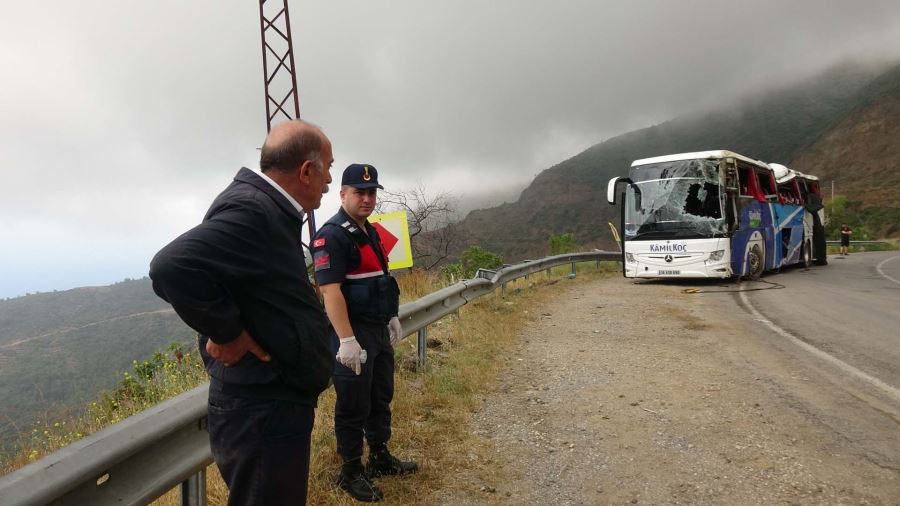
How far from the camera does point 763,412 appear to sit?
14.3ft

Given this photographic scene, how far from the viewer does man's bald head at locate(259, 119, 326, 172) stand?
2031mm

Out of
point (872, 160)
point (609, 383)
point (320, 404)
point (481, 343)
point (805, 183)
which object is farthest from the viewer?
point (872, 160)

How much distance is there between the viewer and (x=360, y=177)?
3.53 m

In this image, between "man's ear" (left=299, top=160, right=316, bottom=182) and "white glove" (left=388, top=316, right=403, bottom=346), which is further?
"white glove" (left=388, top=316, right=403, bottom=346)

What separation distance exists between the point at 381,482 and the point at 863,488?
2806mm

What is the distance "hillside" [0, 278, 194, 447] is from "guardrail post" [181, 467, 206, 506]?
3.48 m

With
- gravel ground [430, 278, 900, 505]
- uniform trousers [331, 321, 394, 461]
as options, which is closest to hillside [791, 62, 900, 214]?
gravel ground [430, 278, 900, 505]

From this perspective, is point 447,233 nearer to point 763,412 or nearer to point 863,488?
point 763,412

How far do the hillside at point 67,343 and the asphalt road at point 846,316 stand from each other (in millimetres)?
8338

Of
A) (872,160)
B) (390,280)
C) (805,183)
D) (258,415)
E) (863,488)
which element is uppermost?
(872,160)

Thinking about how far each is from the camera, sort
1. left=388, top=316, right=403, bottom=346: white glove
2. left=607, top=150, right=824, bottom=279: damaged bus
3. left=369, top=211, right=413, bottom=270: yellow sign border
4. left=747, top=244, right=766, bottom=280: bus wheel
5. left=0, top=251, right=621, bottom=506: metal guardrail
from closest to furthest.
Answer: left=0, top=251, right=621, bottom=506: metal guardrail → left=388, top=316, right=403, bottom=346: white glove → left=369, top=211, right=413, bottom=270: yellow sign border → left=607, top=150, right=824, bottom=279: damaged bus → left=747, top=244, right=766, bottom=280: bus wheel

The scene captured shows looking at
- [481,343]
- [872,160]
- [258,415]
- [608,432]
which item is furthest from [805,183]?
[872,160]

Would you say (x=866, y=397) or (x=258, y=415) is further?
(x=866, y=397)

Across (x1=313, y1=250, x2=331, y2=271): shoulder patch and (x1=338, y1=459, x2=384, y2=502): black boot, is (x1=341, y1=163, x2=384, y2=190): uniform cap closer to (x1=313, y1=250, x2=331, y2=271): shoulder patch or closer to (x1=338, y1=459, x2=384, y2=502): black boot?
→ (x1=313, y1=250, x2=331, y2=271): shoulder patch
